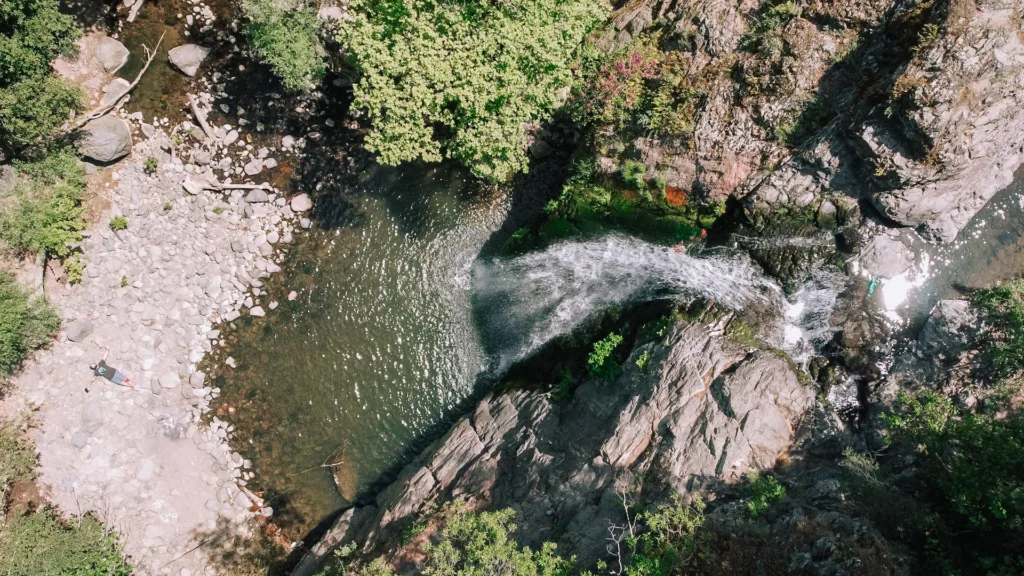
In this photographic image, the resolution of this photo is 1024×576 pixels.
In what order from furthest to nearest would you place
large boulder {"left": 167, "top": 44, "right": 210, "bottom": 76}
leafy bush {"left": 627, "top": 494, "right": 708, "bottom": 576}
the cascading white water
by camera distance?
1. large boulder {"left": 167, "top": 44, "right": 210, "bottom": 76}
2. the cascading white water
3. leafy bush {"left": 627, "top": 494, "right": 708, "bottom": 576}

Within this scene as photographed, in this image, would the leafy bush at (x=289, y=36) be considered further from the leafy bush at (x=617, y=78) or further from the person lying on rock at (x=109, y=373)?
the person lying on rock at (x=109, y=373)

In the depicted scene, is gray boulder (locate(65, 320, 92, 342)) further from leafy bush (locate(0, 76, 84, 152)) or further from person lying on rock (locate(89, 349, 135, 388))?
leafy bush (locate(0, 76, 84, 152))

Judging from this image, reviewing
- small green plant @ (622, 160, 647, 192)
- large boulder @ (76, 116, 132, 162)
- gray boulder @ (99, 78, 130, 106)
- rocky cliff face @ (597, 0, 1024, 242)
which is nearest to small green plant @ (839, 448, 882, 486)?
rocky cliff face @ (597, 0, 1024, 242)

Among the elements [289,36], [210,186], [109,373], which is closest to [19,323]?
[109,373]

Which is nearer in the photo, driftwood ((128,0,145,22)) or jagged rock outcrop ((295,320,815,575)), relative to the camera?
jagged rock outcrop ((295,320,815,575))

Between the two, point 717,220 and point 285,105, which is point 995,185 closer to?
point 717,220
